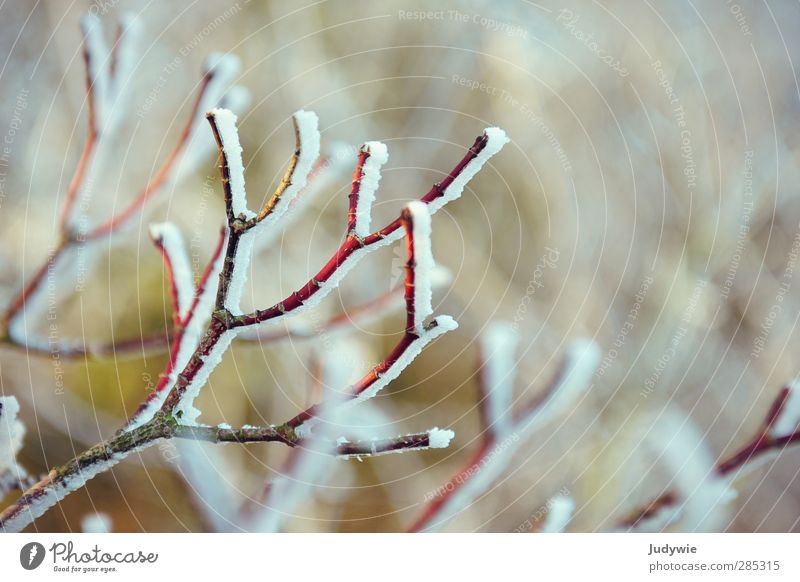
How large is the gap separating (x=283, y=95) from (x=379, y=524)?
0.41m

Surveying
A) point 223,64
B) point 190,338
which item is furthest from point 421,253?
point 223,64

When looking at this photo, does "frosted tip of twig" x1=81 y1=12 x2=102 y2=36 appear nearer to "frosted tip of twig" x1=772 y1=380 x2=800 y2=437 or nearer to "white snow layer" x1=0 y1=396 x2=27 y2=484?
"white snow layer" x1=0 y1=396 x2=27 y2=484

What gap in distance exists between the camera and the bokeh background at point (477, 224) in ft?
1.81

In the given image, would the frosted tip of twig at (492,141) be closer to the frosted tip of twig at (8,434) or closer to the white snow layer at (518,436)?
the white snow layer at (518,436)

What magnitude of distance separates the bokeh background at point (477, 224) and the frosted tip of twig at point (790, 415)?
2 cm

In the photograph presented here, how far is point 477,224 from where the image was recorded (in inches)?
22.1

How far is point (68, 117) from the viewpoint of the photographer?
55 centimetres

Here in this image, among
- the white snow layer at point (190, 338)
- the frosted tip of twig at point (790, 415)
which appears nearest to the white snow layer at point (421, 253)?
the white snow layer at point (190, 338)

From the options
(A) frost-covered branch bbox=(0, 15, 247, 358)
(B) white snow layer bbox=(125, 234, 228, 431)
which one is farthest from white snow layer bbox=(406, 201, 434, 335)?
(A) frost-covered branch bbox=(0, 15, 247, 358)

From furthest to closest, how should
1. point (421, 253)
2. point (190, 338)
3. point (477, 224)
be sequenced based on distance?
1. point (477, 224)
2. point (190, 338)
3. point (421, 253)

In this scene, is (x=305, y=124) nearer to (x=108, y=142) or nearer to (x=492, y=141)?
(x=492, y=141)
